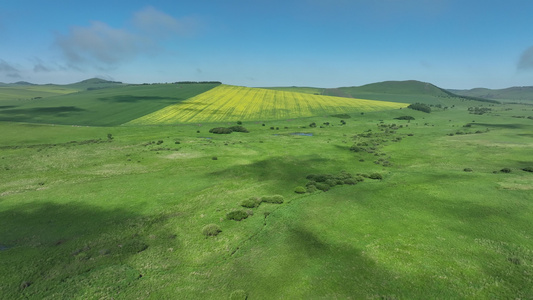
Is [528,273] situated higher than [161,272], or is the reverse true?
[528,273]

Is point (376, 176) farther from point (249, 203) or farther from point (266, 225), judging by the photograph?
point (266, 225)

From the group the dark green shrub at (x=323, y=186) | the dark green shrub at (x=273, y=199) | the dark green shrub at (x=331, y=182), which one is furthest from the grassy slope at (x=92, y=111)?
the dark green shrub at (x=331, y=182)

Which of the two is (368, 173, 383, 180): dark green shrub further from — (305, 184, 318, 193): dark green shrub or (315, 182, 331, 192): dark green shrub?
(305, 184, 318, 193): dark green shrub

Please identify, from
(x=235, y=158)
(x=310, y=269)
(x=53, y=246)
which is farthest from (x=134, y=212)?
(x=235, y=158)

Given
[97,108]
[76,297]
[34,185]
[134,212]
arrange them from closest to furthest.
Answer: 1. [76,297]
2. [134,212]
3. [34,185]
4. [97,108]

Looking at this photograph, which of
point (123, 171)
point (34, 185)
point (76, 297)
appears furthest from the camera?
point (123, 171)

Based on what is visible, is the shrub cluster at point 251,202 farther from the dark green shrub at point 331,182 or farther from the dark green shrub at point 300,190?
the dark green shrub at point 331,182

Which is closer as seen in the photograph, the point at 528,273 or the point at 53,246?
the point at 528,273

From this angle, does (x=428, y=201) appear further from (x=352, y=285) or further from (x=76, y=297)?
(x=76, y=297)
